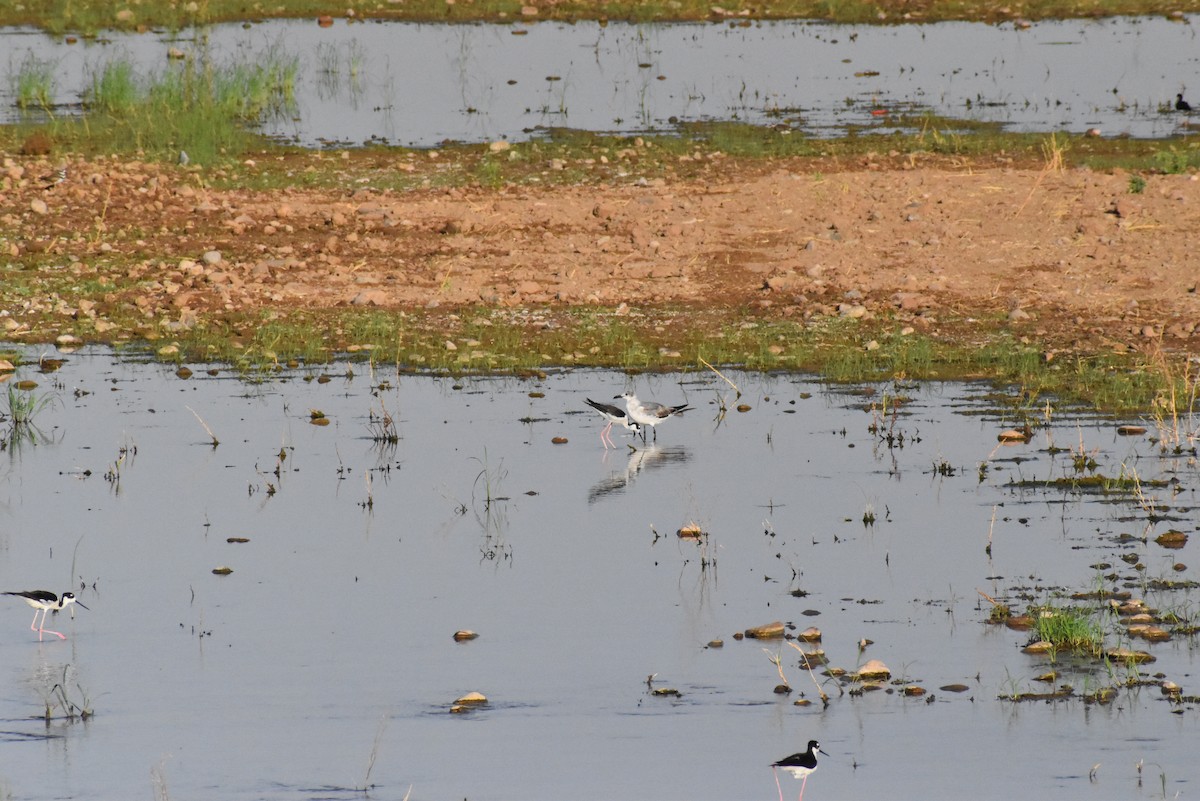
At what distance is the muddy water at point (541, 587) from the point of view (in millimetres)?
7418

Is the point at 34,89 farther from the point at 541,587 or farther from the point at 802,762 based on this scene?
the point at 802,762

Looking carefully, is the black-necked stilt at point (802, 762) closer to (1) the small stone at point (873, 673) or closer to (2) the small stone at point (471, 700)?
(1) the small stone at point (873, 673)

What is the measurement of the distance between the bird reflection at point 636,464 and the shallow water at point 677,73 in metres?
11.8

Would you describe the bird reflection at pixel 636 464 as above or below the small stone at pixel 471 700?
above

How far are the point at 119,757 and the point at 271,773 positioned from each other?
65cm

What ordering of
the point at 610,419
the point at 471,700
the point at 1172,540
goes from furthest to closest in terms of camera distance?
1. the point at 610,419
2. the point at 1172,540
3. the point at 471,700

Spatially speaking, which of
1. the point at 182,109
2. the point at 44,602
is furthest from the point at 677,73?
the point at 44,602

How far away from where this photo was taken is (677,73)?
29.5 meters

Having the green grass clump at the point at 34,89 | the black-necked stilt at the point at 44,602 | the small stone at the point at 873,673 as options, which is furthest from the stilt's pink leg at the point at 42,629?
the green grass clump at the point at 34,89

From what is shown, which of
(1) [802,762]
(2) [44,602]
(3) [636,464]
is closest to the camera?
(1) [802,762]

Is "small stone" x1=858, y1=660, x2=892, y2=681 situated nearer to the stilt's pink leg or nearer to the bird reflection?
the bird reflection

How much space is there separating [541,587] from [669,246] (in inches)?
336

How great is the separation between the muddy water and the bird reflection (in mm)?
39

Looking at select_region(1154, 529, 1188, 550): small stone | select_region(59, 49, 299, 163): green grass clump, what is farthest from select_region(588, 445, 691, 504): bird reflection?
select_region(59, 49, 299, 163): green grass clump
